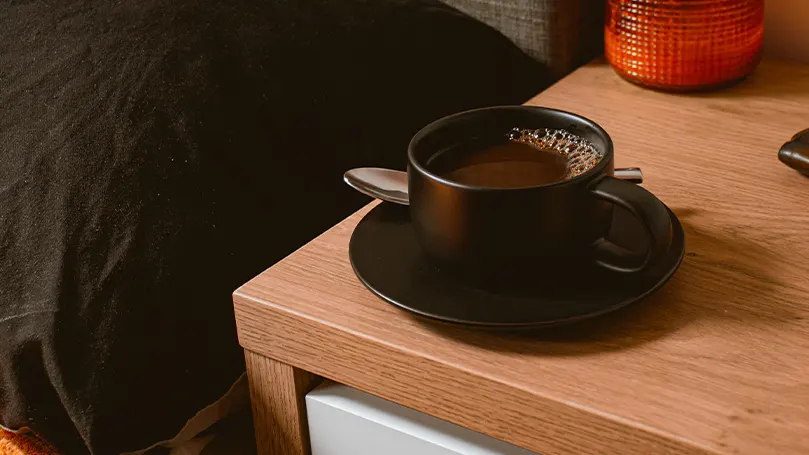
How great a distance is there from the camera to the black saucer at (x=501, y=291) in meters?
0.41

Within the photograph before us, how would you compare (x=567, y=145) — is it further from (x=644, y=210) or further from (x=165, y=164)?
(x=165, y=164)

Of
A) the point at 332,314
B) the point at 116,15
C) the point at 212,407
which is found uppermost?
the point at 116,15

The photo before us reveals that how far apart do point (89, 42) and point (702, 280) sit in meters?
0.48

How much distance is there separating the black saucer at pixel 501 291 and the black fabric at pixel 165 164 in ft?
0.43

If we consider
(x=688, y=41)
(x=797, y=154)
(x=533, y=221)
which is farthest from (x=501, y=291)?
(x=688, y=41)

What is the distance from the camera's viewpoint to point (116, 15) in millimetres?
690

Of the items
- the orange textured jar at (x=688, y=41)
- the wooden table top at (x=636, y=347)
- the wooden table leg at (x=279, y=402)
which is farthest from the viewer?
the orange textured jar at (x=688, y=41)

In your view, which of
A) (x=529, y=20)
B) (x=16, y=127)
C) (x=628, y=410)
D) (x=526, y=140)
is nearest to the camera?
(x=628, y=410)

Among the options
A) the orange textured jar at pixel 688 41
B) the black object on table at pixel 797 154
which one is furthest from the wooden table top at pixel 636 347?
the orange textured jar at pixel 688 41

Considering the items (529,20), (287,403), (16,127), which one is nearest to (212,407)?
(287,403)

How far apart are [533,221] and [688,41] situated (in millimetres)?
355

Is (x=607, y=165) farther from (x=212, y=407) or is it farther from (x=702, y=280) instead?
(x=212, y=407)

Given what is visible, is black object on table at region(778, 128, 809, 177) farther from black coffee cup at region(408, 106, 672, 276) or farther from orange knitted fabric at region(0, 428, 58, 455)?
orange knitted fabric at region(0, 428, 58, 455)

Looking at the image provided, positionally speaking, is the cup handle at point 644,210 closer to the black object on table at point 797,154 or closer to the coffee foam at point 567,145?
the coffee foam at point 567,145
